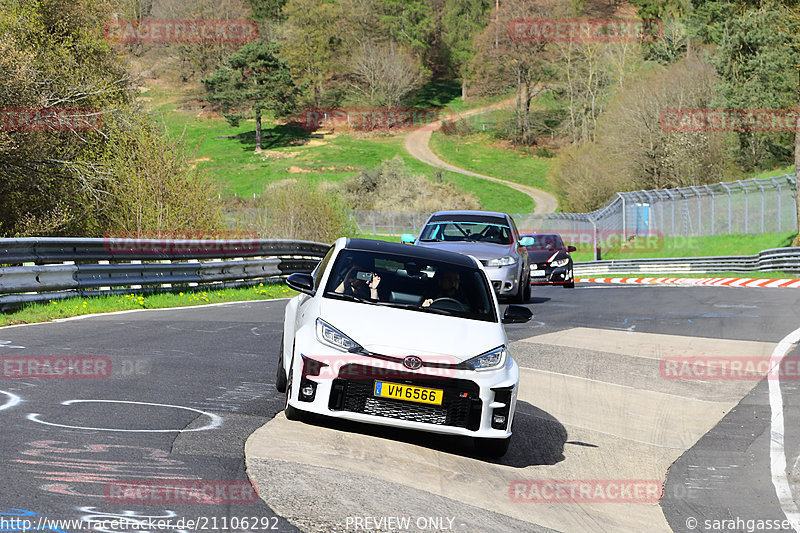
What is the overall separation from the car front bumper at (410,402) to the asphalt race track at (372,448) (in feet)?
0.70

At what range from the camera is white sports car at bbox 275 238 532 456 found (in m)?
6.76

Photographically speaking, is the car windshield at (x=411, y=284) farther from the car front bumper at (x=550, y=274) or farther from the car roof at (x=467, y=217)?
the car front bumper at (x=550, y=274)

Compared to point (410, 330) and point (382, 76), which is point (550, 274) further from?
point (382, 76)

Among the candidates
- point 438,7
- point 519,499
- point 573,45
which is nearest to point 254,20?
point 438,7

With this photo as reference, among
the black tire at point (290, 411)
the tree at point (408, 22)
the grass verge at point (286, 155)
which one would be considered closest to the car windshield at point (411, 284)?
the black tire at point (290, 411)

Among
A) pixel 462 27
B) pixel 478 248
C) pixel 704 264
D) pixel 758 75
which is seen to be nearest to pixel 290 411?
pixel 478 248

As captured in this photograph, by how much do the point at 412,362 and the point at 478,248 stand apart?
1087cm

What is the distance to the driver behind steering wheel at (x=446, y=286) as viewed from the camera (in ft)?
26.1

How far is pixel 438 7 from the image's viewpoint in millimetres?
142875

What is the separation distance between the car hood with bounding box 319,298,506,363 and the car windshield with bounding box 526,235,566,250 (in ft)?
65.5

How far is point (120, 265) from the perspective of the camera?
16.3 metres

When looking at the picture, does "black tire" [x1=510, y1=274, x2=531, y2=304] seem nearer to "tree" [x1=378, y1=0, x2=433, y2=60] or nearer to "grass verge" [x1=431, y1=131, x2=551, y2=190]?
"grass verge" [x1=431, y1=131, x2=551, y2=190]

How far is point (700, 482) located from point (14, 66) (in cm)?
2042

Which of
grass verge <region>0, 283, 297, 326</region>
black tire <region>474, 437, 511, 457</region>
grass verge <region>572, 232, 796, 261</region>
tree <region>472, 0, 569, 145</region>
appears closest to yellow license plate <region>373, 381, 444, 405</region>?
black tire <region>474, 437, 511, 457</region>
